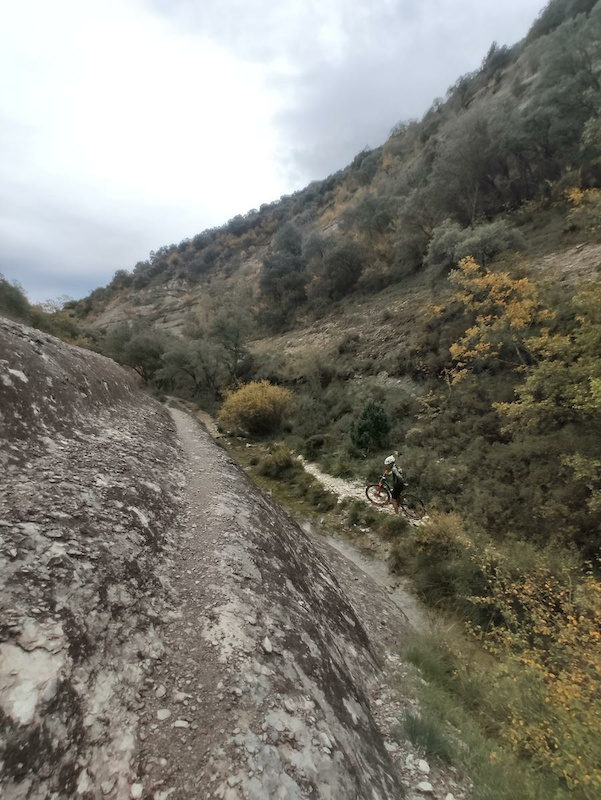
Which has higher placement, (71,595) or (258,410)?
(71,595)

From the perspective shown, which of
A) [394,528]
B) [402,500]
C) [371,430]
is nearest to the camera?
[394,528]

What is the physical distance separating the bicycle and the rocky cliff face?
A: 16.9 ft

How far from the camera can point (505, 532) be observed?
10.5m

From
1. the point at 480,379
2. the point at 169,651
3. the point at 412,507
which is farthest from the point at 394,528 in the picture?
the point at 169,651

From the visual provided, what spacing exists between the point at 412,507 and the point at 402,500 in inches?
Answer: 17.4

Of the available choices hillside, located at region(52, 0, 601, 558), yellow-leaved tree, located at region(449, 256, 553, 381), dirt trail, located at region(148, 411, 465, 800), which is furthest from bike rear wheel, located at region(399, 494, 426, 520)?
yellow-leaved tree, located at region(449, 256, 553, 381)

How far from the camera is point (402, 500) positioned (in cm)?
1430

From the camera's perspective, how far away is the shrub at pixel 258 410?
2631cm

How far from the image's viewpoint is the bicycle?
1373cm

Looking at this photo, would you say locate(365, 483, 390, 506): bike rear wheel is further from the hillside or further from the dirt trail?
the dirt trail

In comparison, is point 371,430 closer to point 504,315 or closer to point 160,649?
point 504,315

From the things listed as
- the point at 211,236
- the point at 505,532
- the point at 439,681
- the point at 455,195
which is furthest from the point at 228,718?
the point at 211,236

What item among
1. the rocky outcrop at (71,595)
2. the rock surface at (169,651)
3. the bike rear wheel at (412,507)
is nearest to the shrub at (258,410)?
the bike rear wheel at (412,507)

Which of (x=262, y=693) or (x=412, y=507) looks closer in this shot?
(x=262, y=693)
